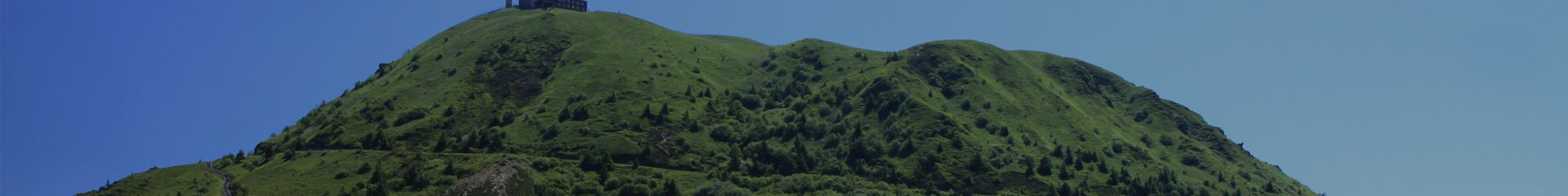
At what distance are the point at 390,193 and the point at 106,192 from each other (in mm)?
34553

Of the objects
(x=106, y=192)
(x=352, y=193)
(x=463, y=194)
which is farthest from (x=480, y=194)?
(x=106, y=192)

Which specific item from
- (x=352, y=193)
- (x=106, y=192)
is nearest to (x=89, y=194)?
(x=106, y=192)

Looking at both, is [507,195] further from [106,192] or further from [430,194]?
[106,192]

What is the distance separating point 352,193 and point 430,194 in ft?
30.1

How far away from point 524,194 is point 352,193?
2045 cm

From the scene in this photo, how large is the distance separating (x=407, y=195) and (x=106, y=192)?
36594 millimetres

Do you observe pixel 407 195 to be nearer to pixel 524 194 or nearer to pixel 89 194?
pixel 524 194

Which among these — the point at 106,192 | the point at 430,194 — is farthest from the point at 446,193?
the point at 106,192

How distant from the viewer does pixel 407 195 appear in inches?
7869

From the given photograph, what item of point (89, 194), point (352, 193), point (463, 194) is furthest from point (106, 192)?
point (463, 194)

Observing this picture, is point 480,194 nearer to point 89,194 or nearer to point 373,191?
point 373,191

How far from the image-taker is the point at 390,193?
200 meters

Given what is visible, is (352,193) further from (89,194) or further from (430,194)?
(89,194)

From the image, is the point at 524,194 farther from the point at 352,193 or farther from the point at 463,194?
the point at 352,193
